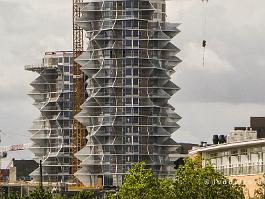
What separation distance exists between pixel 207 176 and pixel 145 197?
25903 millimetres

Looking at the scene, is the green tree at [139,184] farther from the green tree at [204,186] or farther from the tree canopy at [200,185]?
the green tree at [204,186]

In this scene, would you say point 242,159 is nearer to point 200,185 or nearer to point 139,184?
point 139,184

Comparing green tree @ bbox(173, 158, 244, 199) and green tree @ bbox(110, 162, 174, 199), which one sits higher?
green tree @ bbox(110, 162, 174, 199)

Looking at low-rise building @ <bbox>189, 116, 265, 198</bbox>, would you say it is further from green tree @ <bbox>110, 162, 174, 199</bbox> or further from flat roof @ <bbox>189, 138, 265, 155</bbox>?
green tree @ <bbox>110, 162, 174, 199</bbox>

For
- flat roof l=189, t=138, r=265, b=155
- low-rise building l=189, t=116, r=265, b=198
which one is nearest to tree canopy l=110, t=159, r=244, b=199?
low-rise building l=189, t=116, r=265, b=198

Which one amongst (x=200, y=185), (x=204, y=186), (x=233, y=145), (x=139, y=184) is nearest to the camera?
(x=204, y=186)

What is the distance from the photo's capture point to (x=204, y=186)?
121500 millimetres

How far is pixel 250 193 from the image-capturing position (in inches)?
5955

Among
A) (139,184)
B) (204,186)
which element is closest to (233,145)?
(139,184)

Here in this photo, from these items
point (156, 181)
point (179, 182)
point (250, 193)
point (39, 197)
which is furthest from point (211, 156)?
point (179, 182)

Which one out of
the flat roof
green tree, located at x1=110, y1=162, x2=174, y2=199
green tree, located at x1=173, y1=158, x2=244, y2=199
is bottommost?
green tree, located at x1=173, y1=158, x2=244, y2=199

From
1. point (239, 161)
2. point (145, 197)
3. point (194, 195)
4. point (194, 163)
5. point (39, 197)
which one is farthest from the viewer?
point (39, 197)

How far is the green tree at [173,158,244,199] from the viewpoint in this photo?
395ft

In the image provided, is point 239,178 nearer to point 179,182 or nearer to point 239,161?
point 239,161
